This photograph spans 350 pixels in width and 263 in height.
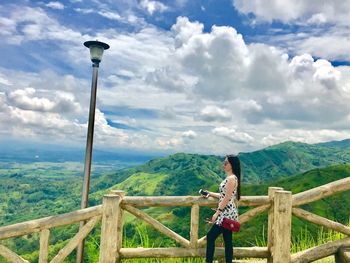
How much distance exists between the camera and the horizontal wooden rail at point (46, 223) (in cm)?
655

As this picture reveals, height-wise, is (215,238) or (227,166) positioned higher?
(227,166)

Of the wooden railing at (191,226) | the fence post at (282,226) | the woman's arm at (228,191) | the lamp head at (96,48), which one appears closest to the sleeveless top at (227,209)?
the woman's arm at (228,191)

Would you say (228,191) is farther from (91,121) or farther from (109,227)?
(91,121)

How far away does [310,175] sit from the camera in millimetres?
141375

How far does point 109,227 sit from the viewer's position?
21.9 feet

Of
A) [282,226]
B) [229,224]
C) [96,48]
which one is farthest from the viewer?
[96,48]

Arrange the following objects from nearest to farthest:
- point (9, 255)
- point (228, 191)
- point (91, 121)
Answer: point (228, 191)
point (9, 255)
point (91, 121)

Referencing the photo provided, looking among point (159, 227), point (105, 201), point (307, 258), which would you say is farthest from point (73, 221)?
point (307, 258)

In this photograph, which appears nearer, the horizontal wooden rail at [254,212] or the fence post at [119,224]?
the fence post at [119,224]

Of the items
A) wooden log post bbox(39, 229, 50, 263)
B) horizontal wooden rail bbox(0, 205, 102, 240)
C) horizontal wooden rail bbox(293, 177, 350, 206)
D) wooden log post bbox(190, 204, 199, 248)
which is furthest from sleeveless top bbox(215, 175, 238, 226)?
wooden log post bbox(39, 229, 50, 263)

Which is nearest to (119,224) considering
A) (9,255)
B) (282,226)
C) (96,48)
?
(9,255)

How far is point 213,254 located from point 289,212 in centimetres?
159

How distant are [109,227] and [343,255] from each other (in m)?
4.35

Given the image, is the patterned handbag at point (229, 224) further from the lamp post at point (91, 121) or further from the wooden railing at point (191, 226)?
the lamp post at point (91, 121)
